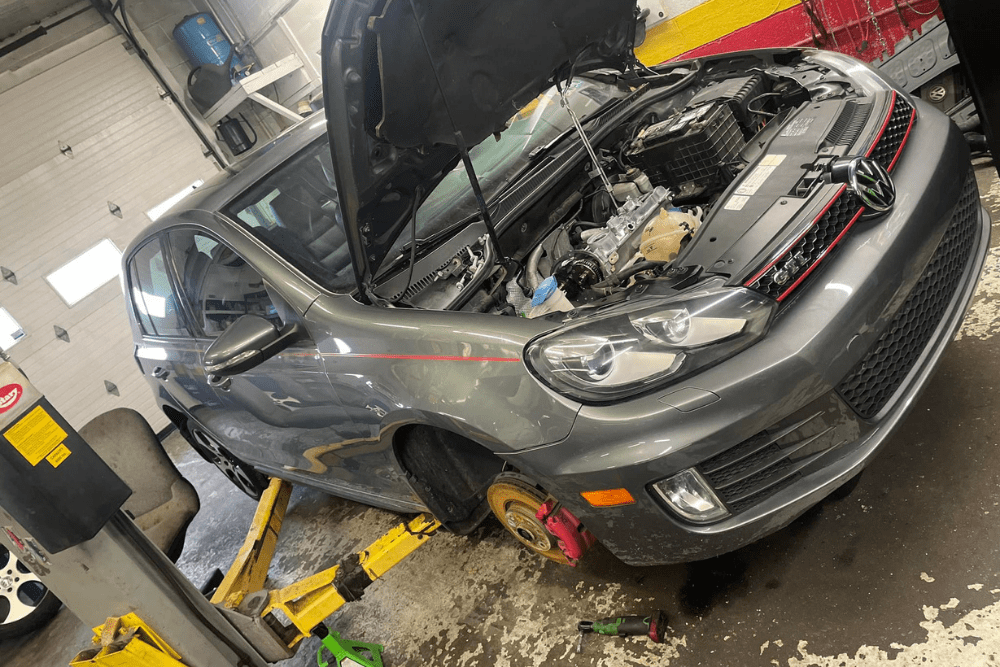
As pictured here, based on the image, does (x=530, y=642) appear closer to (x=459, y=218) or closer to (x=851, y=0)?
(x=459, y=218)

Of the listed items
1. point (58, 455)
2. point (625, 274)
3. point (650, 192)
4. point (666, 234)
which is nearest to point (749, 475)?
point (625, 274)

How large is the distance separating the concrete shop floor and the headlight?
30.1 inches

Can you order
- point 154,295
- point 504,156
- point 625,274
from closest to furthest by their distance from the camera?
point 625,274 → point 504,156 → point 154,295

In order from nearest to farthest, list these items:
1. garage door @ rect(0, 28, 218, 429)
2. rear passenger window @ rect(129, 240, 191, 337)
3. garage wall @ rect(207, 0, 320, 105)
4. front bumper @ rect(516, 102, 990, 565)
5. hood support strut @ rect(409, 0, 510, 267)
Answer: front bumper @ rect(516, 102, 990, 565) < hood support strut @ rect(409, 0, 510, 267) < rear passenger window @ rect(129, 240, 191, 337) < garage door @ rect(0, 28, 218, 429) < garage wall @ rect(207, 0, 320, 105)

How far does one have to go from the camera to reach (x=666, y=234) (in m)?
1.98

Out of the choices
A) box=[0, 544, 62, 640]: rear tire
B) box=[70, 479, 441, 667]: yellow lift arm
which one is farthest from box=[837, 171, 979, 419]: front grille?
box=[0, 544, 62, 640]: rear tire

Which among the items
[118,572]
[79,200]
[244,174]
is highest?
[79,200]

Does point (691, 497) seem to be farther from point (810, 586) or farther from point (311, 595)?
point (311, 595)

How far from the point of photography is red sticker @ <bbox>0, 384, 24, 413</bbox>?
1.60 metres

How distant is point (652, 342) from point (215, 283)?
1.62 metres

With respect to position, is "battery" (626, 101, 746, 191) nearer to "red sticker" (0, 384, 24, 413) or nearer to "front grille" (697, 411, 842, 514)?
"front grille" (697, 411, 842, 514)

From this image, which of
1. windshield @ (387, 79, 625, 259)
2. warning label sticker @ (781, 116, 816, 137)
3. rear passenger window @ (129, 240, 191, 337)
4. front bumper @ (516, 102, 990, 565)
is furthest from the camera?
rear passenger window @ (129, 240, 191, 337)

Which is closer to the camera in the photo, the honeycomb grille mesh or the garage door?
the honeycomb grille mesh

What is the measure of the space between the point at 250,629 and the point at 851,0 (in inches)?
174
